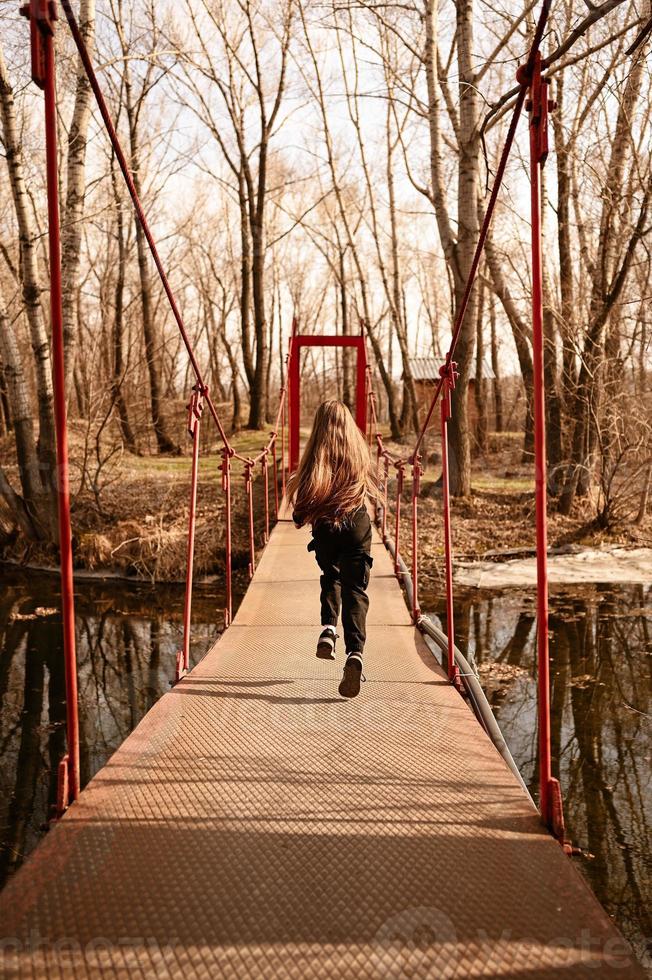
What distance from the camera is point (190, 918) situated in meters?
1.36

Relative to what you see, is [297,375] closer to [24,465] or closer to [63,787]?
[24,465]

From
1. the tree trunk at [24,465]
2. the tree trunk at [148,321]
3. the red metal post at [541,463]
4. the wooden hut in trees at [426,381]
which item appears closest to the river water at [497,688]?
the tree trunk at [24,465]

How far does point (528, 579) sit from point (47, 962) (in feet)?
21.2

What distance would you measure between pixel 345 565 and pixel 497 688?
2325 mm

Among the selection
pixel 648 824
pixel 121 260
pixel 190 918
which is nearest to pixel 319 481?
pixel 190 918

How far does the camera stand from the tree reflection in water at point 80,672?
3.61m

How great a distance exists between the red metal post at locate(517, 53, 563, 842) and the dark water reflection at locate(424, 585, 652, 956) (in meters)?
1.26

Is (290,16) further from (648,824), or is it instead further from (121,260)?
(648,824)

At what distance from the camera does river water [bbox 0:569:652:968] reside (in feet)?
10.5

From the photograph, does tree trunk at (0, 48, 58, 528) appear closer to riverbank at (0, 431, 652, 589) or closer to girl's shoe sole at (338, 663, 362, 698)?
riverbank at (0, 431, 652, 589)

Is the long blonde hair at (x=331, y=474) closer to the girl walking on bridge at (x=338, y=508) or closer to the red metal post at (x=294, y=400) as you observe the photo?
the girl walking on bridge at (x=338, y=508)

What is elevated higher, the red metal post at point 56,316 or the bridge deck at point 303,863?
the red metal post at point 56,316

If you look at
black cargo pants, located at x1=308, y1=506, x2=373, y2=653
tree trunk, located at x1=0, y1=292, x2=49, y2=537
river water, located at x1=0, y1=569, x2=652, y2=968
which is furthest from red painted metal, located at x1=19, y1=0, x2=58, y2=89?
tree trunk, located at x1=0, y1=292, x2=49, y2=537

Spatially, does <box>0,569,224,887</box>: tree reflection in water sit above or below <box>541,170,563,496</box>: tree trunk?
below
